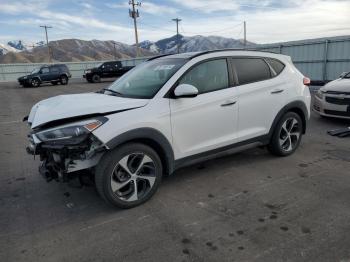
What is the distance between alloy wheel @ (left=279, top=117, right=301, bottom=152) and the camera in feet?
16.9

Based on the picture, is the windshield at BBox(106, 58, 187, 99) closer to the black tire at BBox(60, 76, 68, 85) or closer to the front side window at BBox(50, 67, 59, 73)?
the front side window at BBox(50, 67, 59, 73)

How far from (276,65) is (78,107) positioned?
3.21m

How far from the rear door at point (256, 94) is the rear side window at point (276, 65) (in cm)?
4

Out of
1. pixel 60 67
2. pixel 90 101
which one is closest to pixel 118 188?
pixel 90 101

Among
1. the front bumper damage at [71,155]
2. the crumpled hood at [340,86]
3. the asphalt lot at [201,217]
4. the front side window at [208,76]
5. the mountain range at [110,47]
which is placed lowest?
the asphalt lot at [201,217]

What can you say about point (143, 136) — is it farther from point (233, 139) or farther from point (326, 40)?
point (326, 40)

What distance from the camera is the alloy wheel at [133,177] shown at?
11.5 feet

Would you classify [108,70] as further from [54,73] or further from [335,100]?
[335,100]

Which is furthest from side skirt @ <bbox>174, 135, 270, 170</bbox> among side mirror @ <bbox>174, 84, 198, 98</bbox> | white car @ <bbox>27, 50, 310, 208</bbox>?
side mirror @ <bbox>174, 84, 198, 98</bbox>

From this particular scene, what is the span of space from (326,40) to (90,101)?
1416 cm

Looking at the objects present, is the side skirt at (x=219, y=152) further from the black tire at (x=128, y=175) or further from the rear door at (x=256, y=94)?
the black tire at (x=128, y=175)

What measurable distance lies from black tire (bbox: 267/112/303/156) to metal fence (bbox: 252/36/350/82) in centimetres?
1048

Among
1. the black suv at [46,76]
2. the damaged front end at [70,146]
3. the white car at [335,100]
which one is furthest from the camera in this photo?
the black suv at [46,76]

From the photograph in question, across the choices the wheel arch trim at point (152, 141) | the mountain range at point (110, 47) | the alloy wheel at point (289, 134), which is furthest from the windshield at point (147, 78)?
the mountain range at point (110, 47)
